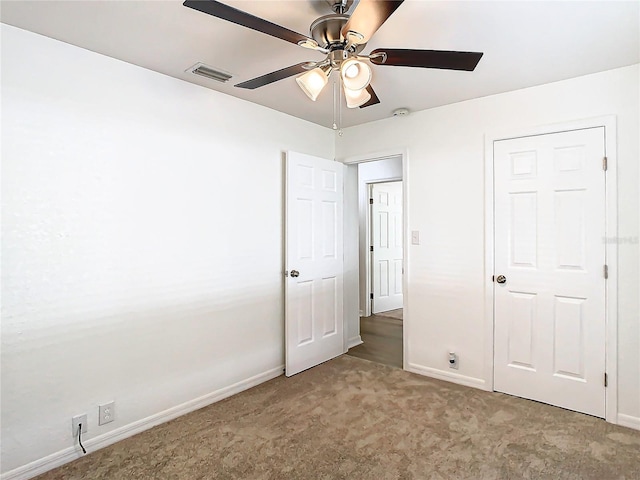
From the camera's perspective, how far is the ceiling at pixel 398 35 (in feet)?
6.00

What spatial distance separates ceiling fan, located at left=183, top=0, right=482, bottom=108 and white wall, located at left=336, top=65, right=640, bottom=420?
56.9 inches

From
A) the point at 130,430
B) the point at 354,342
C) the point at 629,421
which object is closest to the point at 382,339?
the point at 354,342

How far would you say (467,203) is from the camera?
3168mm

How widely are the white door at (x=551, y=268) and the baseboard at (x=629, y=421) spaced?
0.40 ft

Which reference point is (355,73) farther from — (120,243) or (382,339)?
(382,339)

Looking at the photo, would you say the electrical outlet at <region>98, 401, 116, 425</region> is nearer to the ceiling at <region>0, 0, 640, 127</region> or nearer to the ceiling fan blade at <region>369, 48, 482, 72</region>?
the ceiling at <region>0, 0, 640, 127</region>

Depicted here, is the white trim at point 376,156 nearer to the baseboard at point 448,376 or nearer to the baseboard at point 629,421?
the baseboard at point 448,376

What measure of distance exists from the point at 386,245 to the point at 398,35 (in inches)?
170

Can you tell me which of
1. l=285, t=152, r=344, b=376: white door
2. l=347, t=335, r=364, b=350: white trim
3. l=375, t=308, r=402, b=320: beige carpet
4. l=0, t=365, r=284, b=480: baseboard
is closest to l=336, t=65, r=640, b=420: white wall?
l=285, t=152, r=344, b=376: white door

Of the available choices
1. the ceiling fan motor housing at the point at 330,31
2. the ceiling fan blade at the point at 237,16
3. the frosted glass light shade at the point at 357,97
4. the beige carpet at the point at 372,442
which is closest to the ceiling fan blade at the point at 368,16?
the ceiling fan motor housing at the point at 330,31

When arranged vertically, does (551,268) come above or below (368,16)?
below

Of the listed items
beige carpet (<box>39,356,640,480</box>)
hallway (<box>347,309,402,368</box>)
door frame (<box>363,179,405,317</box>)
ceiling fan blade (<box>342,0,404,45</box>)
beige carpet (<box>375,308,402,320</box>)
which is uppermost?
ceiling fan blade (<box>342,0,404,45</box>)

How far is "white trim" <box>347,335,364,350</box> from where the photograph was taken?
4246 mm

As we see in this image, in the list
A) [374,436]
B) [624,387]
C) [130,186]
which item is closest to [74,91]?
[130,186]
